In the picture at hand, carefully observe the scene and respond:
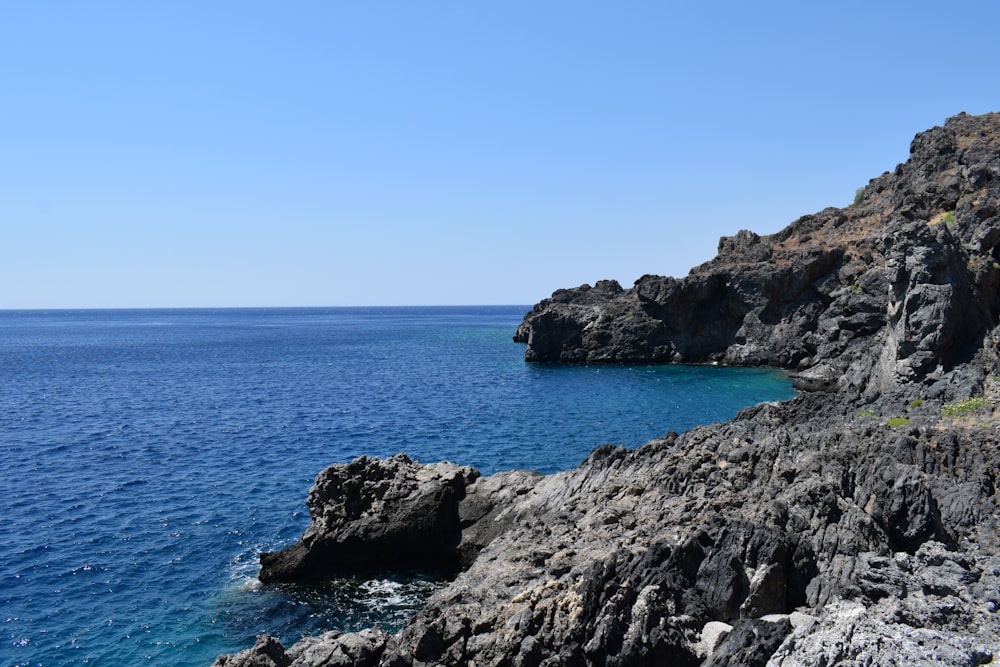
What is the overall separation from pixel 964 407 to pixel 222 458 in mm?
41972

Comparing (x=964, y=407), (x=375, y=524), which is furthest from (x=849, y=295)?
(x=375, y=524)

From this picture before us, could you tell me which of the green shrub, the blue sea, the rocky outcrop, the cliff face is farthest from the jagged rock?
the cliff face

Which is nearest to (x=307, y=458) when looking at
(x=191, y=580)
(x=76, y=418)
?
(x=191, y=580)

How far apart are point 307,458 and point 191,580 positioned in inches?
720

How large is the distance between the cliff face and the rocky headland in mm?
297

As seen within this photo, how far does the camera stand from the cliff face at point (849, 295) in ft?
134

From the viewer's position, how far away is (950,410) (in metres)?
30.4

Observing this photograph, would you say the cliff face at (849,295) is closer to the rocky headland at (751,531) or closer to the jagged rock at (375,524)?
the rocky headland at (751,531)

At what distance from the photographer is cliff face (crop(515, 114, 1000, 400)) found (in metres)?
40.9

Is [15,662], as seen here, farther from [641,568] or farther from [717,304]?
[717,304]

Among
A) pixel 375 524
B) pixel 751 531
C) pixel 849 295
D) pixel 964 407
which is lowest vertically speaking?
pixel 375 524

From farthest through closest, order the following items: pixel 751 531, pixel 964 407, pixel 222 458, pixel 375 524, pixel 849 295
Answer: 1. pixel 849 295
2. pixel 222 458
3. pixel 375 524
4. pixel 964 407
5. pixel 751 531

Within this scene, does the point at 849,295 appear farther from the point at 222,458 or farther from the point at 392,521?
the point at 222,458

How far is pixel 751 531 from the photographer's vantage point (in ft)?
65.6
